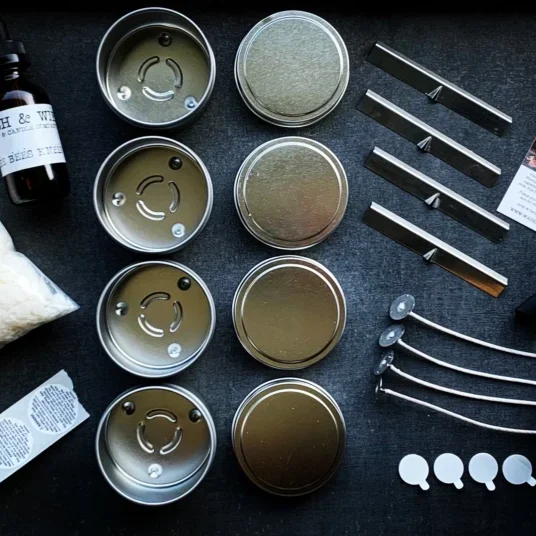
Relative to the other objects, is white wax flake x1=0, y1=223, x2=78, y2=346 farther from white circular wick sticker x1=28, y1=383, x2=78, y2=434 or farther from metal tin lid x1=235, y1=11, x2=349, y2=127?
metal tin lid x1=235, y1=11, x2=349, y2=127

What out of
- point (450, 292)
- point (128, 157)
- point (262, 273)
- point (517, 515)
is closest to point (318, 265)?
point (262, 273)

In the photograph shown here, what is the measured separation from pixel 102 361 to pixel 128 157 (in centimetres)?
31

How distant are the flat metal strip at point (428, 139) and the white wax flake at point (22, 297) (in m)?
0.53

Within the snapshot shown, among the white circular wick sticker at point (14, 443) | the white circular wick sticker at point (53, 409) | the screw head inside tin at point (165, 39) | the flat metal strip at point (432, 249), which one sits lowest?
the white circular wick sticker at point (14, 443)

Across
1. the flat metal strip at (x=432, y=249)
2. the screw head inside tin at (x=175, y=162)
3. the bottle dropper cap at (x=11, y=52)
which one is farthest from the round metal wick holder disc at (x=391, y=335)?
the bottle dropper cap at (x=11, y=52)

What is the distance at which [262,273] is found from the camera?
954 millimetres

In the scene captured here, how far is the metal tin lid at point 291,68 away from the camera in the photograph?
3.11 feet

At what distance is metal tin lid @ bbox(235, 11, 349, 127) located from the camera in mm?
949

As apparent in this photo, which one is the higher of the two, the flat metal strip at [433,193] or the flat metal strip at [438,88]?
the flat metal strip at [438,88]

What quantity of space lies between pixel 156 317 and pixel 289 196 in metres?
0.26

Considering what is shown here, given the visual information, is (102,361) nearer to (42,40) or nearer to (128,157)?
(128,157)

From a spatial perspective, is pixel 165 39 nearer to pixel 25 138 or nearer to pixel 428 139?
pixel 25 138

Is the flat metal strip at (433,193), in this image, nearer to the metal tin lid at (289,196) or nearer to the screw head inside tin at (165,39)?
the metal tin lid at (289,196)

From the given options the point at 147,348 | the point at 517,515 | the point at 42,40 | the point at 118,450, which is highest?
the point at 42,40
